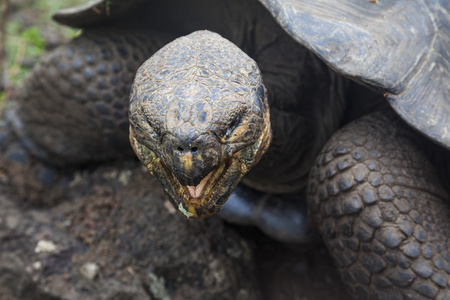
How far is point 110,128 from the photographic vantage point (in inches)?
105

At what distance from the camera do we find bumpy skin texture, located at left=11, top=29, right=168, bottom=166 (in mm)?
2615

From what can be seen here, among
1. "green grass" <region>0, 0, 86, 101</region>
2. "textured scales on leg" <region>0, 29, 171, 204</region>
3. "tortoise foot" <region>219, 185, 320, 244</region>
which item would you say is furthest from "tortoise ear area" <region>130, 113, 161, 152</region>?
"green grass" <region>0, 0, 86, 101</region>

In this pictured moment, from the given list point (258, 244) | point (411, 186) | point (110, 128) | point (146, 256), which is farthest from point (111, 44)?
point (411, 186)

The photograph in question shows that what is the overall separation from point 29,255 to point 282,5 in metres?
1.66

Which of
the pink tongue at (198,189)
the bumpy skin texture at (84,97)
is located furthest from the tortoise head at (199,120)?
the bumpy skin texture at (84,97)

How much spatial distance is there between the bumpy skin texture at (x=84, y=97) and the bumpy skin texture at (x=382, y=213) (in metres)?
1.20

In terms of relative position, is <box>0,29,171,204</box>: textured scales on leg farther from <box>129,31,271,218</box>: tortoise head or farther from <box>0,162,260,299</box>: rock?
<box>129,31,271,218</box>: tortoise head

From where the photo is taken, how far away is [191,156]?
1.37 metres

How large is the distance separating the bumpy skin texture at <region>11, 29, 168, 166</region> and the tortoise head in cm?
102

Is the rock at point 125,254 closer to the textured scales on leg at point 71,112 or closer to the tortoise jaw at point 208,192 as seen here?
the textured scales on leg at point 71,112

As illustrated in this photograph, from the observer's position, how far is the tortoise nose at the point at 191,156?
53.7 inches

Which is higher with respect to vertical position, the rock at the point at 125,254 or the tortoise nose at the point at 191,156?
the tortoise nose at the point at 191,156

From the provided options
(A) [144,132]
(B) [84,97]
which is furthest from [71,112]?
(A) [144,132]

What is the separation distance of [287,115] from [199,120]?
2.97ft
